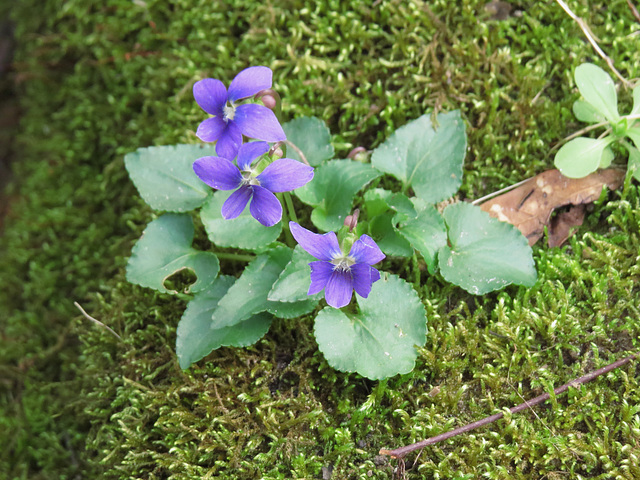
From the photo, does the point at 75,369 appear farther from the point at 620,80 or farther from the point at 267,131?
the point at 620,80

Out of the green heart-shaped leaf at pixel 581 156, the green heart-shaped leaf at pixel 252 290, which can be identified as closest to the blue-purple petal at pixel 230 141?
the green heart-shaped leaf at pixel 252 290

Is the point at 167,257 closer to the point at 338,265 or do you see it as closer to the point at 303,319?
the point at 303,319

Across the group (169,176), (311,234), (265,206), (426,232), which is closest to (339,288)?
(311,234)

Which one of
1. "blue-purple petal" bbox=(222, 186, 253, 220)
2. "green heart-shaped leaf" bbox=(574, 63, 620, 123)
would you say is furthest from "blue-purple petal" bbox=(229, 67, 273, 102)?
"green heart-shaped leaf" bbox=(574, 63, 620, 123)

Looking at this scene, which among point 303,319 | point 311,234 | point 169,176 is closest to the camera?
point 311,234

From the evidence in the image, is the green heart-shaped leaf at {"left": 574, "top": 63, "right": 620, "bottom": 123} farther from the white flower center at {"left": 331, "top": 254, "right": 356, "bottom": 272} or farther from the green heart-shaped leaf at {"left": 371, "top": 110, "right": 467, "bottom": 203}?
the white flower center at {"left": 331, "top": 254, "right": 356, "bottom": 272}
